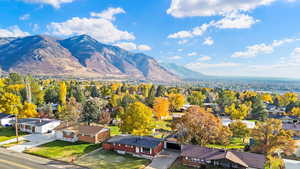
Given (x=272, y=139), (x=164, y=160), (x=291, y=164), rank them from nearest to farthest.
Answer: (x=272, y=139)
(x=291, y=164)
(x=164, y=160)

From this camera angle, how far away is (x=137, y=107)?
118 ft

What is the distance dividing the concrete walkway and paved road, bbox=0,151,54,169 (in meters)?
14.9

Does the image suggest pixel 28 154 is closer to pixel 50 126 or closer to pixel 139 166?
pixel 50 126

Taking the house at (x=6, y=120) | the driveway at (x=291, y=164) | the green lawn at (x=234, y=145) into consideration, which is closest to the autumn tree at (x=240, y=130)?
the green lawn at (x=234, y=145)

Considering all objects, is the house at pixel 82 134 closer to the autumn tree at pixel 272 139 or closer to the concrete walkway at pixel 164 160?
the concrete walkway at pixel 164 160

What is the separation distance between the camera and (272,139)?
27156 millimetres

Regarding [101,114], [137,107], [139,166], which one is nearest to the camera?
[139,166]

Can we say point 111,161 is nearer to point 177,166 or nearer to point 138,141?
point 138,141

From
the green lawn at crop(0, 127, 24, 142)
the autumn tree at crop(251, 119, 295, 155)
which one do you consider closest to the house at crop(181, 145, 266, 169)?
the autumn tree at crop(251, 119, 295, 155)

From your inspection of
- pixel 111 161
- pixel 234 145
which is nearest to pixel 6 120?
pixel 111 161

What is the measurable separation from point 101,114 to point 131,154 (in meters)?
26.5

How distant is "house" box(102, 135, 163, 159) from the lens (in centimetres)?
3027

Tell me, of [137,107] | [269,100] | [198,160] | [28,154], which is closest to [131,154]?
[137,107]

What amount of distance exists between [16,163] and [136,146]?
57.7 feet
